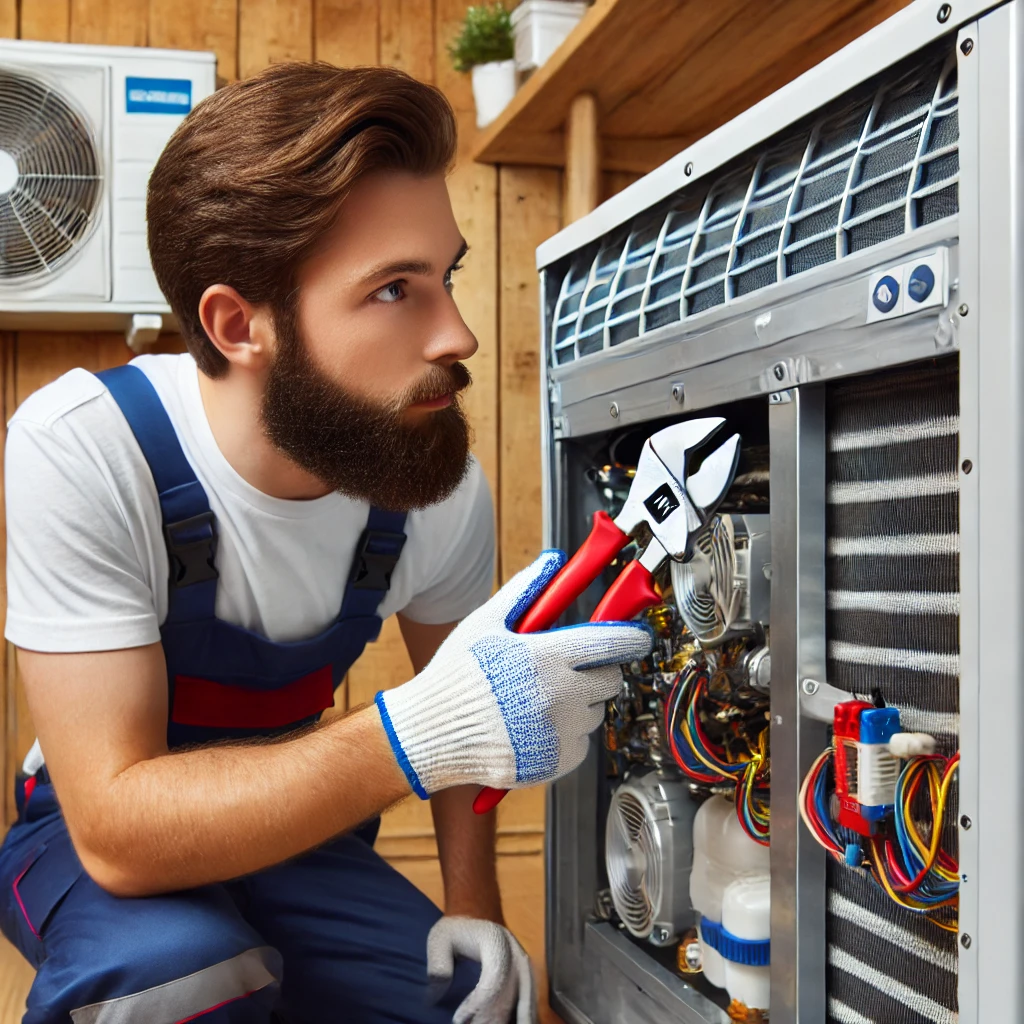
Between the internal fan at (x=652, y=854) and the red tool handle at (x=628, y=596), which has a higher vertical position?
the red tool handle at (x=628, y=596)

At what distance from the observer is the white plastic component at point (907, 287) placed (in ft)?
2.13

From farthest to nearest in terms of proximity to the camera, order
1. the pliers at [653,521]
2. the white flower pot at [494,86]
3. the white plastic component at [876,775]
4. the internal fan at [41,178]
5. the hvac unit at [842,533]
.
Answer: the white flower pot at [494,86]
the internal fan at [41,178]
the pliers at [653,521]
the white plastic component at [876,775]
the hvac unit at [842,533]

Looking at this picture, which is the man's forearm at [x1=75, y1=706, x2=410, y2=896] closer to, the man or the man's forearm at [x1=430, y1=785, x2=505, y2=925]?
the man

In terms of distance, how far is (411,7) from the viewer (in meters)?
2.04

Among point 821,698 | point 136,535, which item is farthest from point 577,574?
point 136,535

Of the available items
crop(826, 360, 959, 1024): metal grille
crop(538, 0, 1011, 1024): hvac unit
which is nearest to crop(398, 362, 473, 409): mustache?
crop(538, 0, 1011, 1024): hvac unit

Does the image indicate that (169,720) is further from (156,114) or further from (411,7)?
(411,7)

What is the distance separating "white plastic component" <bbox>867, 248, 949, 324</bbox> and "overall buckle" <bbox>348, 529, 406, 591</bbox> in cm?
66

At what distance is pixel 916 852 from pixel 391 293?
676 millimetres

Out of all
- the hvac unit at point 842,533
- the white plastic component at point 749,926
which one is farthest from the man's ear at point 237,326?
the white plastic component at point 749,926

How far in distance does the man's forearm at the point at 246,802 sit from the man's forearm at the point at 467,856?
35cm

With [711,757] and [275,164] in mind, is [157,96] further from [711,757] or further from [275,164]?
[711,757]

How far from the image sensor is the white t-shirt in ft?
3.29

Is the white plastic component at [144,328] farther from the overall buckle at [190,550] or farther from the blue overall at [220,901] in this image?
the overall buckle at [190,550]
